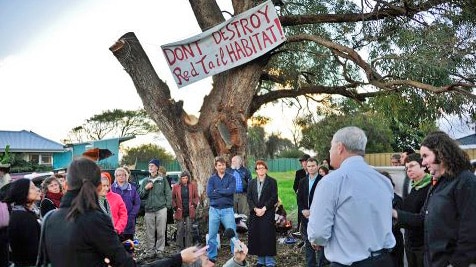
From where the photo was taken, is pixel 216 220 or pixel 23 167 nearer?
pixel 216 220

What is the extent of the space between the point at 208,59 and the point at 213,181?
298 centimetres

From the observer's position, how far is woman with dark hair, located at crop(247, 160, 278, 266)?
27.8 ft

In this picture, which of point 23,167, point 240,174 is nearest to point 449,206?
point 240,174

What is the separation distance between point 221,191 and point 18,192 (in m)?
4.59

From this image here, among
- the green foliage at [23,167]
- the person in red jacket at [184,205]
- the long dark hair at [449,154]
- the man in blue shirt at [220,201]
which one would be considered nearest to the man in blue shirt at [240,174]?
the person in red jacket at [184,205]

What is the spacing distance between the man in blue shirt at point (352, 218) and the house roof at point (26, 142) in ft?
134

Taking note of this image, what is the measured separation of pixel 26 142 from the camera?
43094 mm

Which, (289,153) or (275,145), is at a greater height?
(275,145)

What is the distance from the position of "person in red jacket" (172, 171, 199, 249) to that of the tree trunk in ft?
2.45

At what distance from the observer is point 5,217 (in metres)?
4.67

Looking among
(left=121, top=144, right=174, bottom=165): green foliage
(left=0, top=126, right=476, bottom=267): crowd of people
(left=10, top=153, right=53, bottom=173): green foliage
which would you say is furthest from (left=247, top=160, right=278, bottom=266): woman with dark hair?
(left=121, top=144, right=174, bottom=165): green foliage

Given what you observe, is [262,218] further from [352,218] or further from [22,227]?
[352,218]

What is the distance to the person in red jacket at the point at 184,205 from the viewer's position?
401 inches

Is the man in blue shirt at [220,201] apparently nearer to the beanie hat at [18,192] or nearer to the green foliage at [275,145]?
the beanie hat at [18,192]
